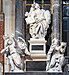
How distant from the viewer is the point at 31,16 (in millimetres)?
18984

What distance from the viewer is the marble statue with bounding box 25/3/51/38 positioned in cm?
1884

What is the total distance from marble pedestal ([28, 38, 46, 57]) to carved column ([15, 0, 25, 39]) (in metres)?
0.80

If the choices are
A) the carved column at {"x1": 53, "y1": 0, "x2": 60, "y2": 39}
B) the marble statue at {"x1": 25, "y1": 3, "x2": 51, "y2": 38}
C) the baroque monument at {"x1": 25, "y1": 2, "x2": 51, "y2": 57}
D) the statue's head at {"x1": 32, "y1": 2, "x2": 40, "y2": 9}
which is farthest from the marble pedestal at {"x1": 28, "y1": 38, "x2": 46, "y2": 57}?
the statue's head at {"x1": 32, "y1": 2, "x2": 40, "y2": 9}

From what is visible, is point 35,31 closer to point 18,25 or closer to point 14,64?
point 18,25

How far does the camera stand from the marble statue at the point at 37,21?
18.8 m

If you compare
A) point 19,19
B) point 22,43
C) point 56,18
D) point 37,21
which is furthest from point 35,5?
point 22,43

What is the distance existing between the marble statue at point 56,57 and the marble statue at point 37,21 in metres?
1.43

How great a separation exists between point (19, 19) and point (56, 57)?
267 centimetres

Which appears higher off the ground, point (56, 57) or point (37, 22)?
point (37, 22)

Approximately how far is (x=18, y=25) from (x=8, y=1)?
1504 millimetres

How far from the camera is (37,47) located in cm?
1850

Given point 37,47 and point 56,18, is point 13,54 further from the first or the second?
point 56,18

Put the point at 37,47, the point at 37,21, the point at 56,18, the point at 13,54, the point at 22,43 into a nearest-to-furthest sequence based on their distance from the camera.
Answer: the point at 13,54 < the point at 22,43 < the point at 37,47 < the point at 37,21 < the point at 56,18

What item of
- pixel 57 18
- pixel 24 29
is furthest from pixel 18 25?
pixel 57 18
